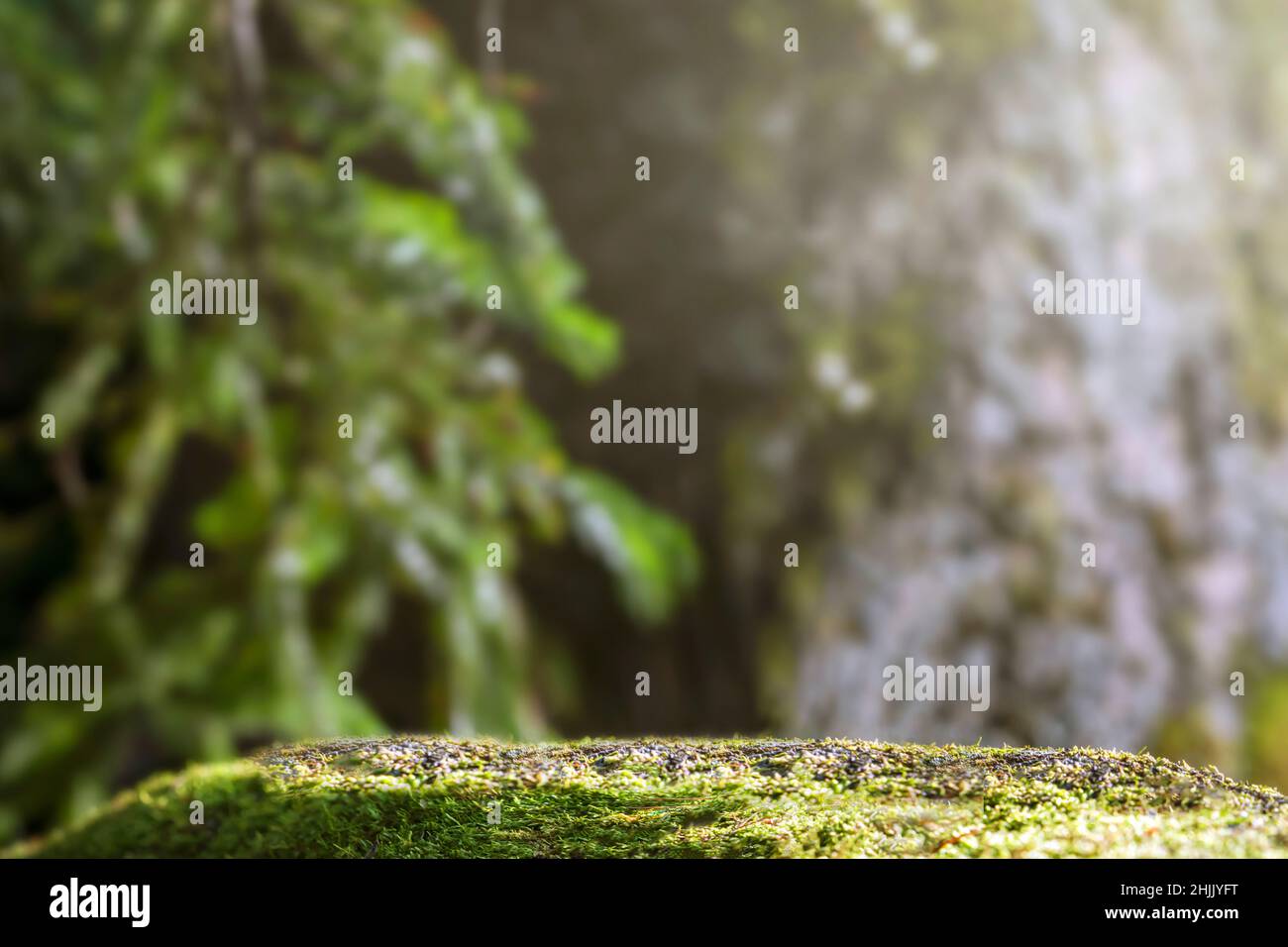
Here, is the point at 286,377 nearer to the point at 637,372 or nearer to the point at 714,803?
the point at 637,372

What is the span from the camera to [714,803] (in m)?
0.81

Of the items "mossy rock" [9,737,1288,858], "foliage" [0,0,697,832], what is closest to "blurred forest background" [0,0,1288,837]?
"foliage" [0,0,697,832]

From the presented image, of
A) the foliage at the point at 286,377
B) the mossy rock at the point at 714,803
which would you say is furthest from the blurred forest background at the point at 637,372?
the mossy rock at the point at 714,803

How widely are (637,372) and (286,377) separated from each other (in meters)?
0.56

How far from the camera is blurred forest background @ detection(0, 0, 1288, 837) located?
140 centimetres

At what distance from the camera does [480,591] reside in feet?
4.71

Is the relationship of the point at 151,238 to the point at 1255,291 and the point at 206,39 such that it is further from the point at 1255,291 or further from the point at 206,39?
the point at 1255,291

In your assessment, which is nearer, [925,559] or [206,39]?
[206,39]

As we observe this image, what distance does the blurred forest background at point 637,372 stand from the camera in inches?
55.0

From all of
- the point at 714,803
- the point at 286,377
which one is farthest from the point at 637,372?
the point at 714,803

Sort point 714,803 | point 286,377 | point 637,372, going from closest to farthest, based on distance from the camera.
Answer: point 714,803 < point 286,377 < point 637,372
